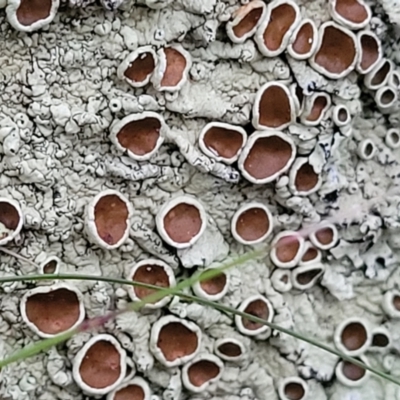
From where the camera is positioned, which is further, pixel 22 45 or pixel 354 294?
pixel 354 294

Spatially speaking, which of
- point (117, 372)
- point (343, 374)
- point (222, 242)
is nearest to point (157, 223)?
point (222, 242)

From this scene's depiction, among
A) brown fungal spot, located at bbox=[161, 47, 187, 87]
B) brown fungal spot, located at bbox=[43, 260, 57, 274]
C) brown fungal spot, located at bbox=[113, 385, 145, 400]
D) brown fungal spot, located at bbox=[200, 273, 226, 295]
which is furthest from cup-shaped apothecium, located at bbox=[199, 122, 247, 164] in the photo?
brown fungal spot, located at bbox=[113, 385, 145, 400]

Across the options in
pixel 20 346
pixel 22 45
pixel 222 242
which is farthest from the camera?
pixel 222 242

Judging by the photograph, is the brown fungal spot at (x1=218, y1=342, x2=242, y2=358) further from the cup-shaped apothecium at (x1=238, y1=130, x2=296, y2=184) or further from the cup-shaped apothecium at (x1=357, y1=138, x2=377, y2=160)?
the cup-shaped apothecium at (x1=357, y1=138, x2=377, y2=160)

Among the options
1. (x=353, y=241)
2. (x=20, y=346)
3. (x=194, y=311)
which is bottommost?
(x=20, y=346)

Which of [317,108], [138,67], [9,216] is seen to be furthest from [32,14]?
[317,108]

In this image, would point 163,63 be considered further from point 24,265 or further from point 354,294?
point 354,294

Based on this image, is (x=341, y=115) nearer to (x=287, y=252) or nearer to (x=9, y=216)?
(x=287, y=252)

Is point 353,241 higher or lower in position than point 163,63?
lower

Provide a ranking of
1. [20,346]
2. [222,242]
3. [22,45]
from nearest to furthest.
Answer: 1. [22,45]
2. [20,346]
3. [222,242]
